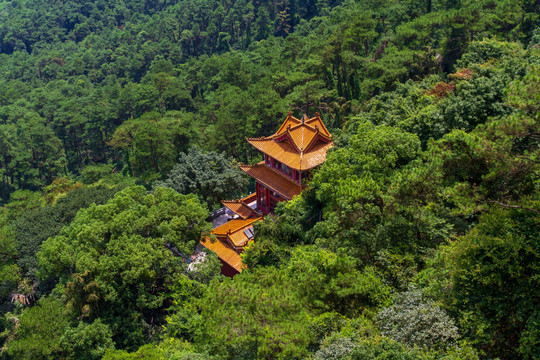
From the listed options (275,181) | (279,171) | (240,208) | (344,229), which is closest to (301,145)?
(279,171)

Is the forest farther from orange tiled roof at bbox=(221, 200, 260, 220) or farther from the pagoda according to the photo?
orange tiled roof at bbox=(221, 200, 260, 220)

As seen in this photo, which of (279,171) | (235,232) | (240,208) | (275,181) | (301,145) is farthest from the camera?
(240,208)

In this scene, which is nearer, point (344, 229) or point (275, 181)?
point (344, 229)

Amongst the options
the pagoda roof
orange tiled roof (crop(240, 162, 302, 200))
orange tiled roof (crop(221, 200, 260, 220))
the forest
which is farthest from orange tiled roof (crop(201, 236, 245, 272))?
the pagoda roof

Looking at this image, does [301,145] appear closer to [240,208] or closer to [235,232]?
[235,232]

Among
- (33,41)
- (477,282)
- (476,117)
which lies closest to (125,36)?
(33,41)
